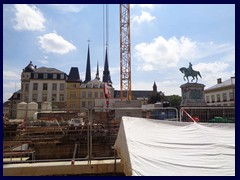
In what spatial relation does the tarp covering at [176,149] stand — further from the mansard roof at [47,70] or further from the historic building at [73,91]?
the historic building at [73,91]

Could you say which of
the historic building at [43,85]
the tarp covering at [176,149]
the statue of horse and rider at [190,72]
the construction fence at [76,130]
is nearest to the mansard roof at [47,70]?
the historic building at [43,85]

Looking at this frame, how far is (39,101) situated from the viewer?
61156 millimetres

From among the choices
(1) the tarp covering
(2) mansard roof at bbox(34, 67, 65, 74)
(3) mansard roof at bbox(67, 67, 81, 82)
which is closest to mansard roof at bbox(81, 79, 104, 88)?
(3) mansard roof at bbox(67, 67, 81, 82)

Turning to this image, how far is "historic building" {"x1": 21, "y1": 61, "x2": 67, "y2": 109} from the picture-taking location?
60.7m

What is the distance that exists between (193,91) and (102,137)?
14.6 meters

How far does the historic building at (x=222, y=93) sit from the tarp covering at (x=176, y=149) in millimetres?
39440

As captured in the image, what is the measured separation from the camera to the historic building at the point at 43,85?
60688 millimetres

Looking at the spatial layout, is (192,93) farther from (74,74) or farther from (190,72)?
(74,74)

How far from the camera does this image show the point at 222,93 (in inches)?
1742

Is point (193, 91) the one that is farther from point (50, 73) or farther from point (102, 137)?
point (50, 73)

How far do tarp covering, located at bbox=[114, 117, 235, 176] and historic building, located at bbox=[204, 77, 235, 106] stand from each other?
39440mm

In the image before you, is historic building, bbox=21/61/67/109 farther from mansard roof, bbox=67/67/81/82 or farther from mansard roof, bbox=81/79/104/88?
mansard roof, bbox=81/79/104/88
